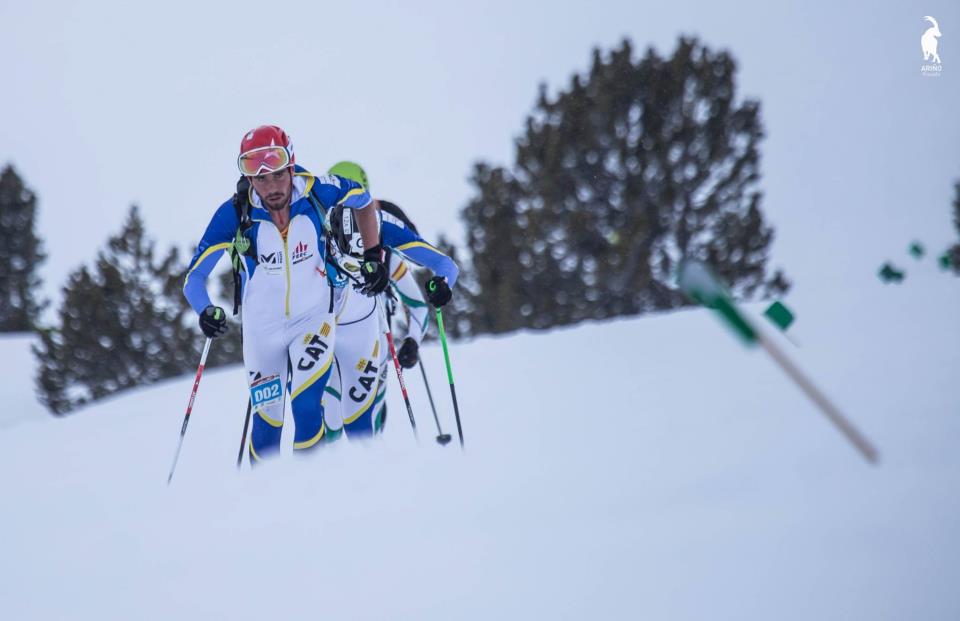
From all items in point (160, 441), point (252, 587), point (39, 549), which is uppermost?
point (252, 587)

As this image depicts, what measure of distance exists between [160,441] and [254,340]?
2.75 m

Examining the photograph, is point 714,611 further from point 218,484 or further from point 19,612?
point 218,484

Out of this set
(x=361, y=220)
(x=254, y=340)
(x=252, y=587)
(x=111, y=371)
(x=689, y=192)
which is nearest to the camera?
(x=252, y=587)

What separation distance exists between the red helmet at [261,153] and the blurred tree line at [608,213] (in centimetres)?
2059

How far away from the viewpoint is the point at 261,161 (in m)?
4.91

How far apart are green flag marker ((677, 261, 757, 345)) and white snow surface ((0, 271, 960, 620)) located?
0.83m

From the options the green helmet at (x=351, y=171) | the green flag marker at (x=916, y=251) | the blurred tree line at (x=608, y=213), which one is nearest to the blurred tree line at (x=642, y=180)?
the blurred tree line at (x=608, y=213)

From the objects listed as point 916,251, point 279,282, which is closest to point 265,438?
point 279,282

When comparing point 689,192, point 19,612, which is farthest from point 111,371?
point 19,612

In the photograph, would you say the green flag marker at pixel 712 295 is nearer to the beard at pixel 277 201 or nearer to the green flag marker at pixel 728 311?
the green flag marker at pixel 728 311

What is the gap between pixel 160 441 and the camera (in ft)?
24.6

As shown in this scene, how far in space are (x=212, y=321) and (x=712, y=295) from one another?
3.70 metres

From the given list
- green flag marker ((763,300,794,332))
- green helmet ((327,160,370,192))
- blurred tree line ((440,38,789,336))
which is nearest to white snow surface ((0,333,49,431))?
blurred tree line ((440,38,789,336))

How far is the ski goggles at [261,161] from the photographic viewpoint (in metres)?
4.90
